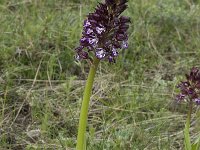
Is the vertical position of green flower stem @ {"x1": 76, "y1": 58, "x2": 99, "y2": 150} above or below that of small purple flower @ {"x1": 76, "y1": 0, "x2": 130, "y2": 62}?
below

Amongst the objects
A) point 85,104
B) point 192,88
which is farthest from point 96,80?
point 85,104

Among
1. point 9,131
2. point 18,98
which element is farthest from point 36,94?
point 9,131

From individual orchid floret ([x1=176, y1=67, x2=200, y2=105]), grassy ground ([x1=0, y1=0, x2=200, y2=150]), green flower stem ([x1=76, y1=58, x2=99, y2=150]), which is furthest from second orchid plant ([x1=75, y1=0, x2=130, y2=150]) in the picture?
grassy ground ([x1=0, y1=0, x2=200, y2=150])

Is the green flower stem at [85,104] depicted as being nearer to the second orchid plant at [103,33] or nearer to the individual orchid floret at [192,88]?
the second orchid plant at [103,33]

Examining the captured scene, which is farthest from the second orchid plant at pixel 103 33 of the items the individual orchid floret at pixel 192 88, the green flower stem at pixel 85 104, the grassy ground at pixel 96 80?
the grassy ground at pixel 96 80

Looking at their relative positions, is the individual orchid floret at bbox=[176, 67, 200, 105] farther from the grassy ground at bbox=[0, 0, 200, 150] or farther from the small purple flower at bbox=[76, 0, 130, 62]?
the small purple flower at bbox=[76, 0, 130, 62]

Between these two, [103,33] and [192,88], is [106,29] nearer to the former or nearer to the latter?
[103,33]

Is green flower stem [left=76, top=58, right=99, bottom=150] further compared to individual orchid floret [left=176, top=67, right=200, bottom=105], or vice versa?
individual orchid floret [left=176, top=67, right=200, bottom=105]
